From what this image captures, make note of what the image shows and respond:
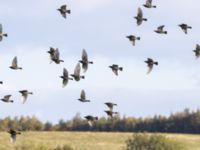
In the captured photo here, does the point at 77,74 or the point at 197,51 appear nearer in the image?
the point at 77,74

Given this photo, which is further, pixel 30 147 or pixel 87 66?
pixel 30 147

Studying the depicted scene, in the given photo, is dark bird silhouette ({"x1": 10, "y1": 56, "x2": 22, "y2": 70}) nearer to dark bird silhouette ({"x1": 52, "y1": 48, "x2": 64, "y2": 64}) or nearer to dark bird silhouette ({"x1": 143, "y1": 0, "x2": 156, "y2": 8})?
dark bird silhouette ({"x1": 52, "y1": 48, "x2": 64, "y2": 64})

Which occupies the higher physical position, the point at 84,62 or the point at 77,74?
the point at 84,62

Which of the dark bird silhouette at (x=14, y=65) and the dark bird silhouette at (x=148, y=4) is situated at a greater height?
the dark bird silhouette at (x=148, y=4)

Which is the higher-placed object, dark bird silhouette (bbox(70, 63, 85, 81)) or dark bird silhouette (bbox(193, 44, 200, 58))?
dark bird silhouette (bbox(193, 44, 200, 58))

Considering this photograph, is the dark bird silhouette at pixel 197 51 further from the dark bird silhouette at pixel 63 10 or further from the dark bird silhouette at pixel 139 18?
the dark bird silhouette at pixel 63 10

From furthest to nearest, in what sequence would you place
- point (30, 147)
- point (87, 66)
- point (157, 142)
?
point (157, 142)
point (30, 147)
point (87, 66)

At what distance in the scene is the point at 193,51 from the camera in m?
62.1

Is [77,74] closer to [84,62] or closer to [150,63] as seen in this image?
[84,62]

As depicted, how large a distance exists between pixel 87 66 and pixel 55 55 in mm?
3083

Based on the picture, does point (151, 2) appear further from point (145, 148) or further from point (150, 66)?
point (145, 148)

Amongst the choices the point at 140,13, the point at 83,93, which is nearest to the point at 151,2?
the point at 140,13

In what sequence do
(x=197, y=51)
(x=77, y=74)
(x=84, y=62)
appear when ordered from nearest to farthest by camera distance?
(x=84, y=62)
(x=77, y=74)
(x=197, y=51)

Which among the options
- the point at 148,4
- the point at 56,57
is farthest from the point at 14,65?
the point at 148,4
